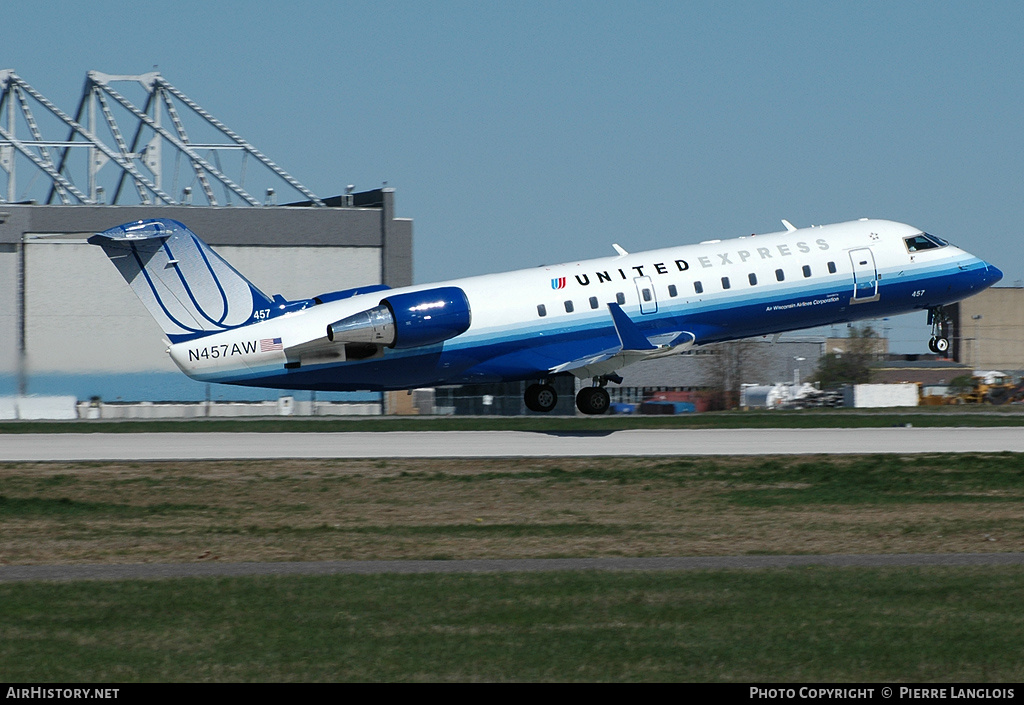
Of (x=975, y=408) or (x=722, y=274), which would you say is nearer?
(x=722, y=274)

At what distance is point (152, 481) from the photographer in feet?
82.9

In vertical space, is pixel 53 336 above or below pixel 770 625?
above

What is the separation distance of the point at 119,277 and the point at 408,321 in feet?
137

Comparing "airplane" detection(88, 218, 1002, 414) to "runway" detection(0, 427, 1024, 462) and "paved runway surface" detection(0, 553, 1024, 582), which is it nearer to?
"runway" detection(0, 427, 1024, 462)

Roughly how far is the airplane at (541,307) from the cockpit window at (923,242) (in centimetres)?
5

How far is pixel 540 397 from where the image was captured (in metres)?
36.0

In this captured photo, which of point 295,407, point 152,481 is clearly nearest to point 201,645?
point 152,481

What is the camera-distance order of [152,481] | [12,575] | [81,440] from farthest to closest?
[81,440]
[152,481]
[12,575]

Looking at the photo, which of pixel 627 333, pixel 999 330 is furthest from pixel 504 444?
pixel 999 330

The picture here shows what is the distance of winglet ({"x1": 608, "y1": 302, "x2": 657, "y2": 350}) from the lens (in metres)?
33.5

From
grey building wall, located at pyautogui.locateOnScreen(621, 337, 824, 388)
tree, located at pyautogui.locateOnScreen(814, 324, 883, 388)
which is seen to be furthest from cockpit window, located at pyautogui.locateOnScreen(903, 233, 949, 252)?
grey building wall, located at pyautogui.locateOnScreen(621, 337, 824, 388)

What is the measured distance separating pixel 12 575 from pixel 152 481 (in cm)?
1011

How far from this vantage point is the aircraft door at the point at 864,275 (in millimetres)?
35625
